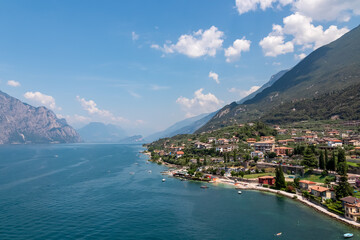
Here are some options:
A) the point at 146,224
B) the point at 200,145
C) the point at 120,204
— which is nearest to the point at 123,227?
the point at 146,224

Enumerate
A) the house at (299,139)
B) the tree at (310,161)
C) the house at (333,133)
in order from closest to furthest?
the tree at (310,161) < the house at (299,139) < the house at (333,133)

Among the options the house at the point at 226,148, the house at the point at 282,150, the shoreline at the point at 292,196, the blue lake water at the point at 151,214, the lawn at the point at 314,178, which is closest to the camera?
the blue lake water at the point at 151,214

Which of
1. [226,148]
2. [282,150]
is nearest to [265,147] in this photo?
[282,150]

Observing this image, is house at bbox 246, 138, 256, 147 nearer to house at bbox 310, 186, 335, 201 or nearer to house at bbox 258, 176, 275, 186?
house at bbox 258, 176, 275, 186

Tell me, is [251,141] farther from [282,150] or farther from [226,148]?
[282,150]

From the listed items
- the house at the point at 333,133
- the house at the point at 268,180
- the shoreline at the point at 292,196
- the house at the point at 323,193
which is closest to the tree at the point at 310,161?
the house at the point at 268,180

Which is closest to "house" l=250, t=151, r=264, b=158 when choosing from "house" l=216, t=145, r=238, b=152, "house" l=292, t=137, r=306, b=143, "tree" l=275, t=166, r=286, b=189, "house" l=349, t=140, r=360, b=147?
"house" l=216, t=145, r=238, b=152

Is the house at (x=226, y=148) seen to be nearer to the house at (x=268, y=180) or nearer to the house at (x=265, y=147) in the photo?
the house at (x=265, y=147)
